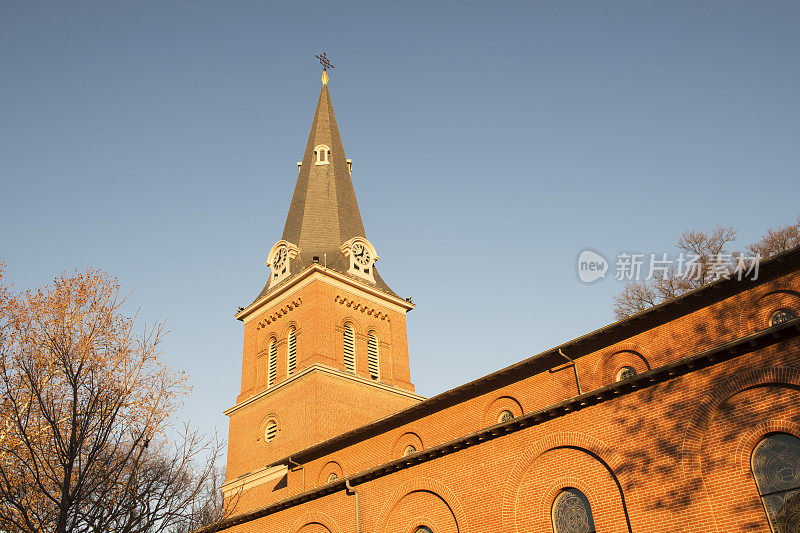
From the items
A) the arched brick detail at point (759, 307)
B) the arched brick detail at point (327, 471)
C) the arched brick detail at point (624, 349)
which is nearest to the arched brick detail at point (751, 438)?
the arched brick detail at point (759, 307)

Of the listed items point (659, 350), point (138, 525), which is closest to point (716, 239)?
point (659, 350)

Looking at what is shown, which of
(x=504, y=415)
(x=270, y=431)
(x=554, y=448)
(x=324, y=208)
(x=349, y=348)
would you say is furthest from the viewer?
(x=324, y=208)

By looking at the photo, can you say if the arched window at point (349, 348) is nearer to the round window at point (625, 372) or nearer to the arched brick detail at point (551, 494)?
the round window at point (625, 372)

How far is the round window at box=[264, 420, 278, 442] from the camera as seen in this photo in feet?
103

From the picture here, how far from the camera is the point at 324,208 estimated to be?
3891 cm

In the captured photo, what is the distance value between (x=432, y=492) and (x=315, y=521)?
4716mm

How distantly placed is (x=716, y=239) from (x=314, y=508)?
23.5 metres

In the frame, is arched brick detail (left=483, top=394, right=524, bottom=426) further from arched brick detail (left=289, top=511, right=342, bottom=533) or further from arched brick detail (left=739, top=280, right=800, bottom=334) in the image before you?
arched brick detail (left=739, top=280, right=800, bottom=334)

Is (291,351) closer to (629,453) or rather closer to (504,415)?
(504,415)

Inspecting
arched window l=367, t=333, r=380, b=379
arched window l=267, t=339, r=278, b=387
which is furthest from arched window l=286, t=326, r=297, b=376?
arched window l=367, t=333, r=380, b=379

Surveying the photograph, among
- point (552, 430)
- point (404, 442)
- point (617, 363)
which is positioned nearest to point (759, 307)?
point (617, 363)

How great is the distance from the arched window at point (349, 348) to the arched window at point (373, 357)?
3.50 ft

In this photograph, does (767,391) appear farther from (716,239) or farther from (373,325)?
(373,325)

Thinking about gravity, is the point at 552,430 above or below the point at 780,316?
below
